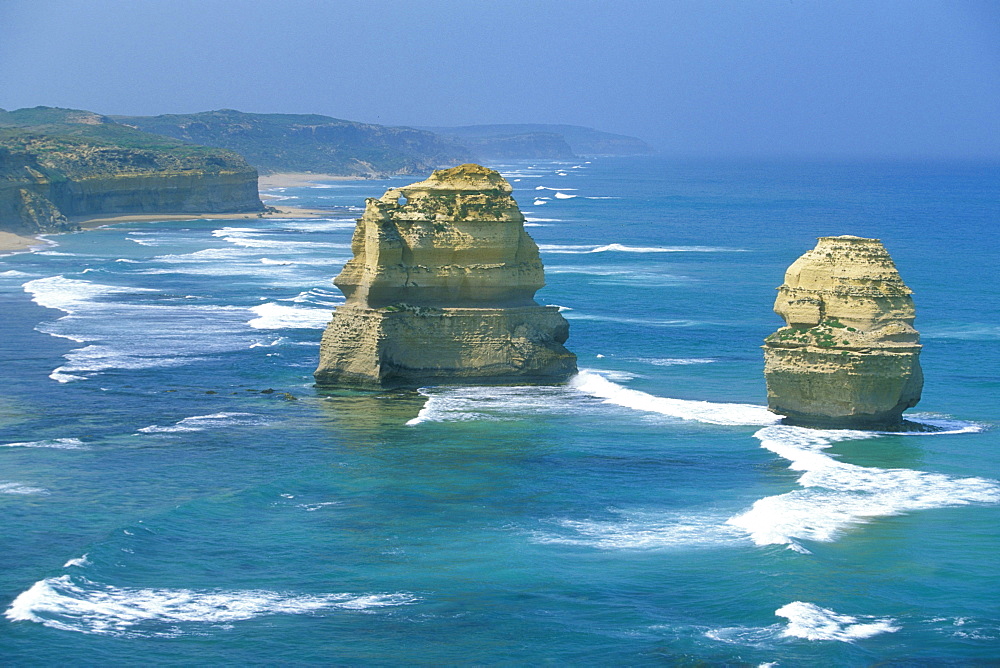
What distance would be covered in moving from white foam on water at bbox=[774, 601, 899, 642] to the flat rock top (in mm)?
17701

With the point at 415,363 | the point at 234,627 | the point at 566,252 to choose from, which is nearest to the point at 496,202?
the point at 415,363

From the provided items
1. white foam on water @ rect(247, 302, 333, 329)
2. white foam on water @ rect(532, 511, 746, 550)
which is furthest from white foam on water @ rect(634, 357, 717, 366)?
white foam on water @ rect(532, 511, 746, 550)

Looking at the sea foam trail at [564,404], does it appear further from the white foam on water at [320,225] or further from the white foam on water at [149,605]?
the white foam on water at [320,225]

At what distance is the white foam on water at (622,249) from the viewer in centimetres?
7544

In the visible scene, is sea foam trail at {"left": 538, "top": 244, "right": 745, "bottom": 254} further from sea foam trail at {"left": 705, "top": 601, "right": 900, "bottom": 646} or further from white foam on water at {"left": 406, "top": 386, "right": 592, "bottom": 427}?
sea foam trail at {"left": 705, "top": 601, "right": 900, "bottom": 646}

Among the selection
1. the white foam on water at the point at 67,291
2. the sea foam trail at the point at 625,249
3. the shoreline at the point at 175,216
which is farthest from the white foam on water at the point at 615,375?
the shoreline at the point at 175,216

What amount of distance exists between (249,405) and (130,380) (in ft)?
15.6

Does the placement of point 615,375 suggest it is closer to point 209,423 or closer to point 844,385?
point 844,385

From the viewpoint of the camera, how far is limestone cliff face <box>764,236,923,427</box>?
2745cm

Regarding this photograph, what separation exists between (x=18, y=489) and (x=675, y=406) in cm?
1485

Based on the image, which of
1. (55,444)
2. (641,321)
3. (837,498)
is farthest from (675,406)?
(641,321)

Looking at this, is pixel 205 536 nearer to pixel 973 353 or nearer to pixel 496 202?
pixel 496 202

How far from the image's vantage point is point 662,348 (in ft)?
134

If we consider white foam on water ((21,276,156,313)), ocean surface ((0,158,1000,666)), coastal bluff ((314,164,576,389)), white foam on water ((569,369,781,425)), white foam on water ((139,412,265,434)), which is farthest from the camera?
white foam on water ((21,276,156,313))
